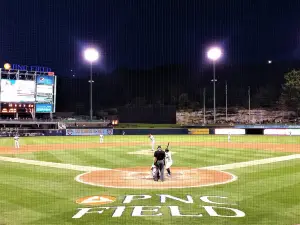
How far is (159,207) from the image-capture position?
10008 millimetres

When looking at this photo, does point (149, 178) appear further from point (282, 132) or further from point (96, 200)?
point (282, 132)

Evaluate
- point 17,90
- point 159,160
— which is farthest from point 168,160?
point 17,90

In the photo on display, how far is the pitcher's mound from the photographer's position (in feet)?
45.3

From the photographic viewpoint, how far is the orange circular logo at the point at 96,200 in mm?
10776

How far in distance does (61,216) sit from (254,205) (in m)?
5.84

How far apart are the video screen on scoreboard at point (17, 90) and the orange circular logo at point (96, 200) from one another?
62788 mm

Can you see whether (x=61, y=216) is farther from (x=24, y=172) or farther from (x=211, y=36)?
(x=211, y=36)

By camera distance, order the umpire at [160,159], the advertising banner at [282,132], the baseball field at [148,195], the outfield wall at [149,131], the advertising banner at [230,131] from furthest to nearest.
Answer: the advertising banner at [230,131]
the outfield wall at [149,131]
the advertising banner at [282,132]
the umpire at [160,159]
the baseball field at [148,195]

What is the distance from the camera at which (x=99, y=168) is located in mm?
19062

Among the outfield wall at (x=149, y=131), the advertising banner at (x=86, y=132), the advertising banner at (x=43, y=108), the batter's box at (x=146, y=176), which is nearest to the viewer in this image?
the batter's box at (x=146, y=176)

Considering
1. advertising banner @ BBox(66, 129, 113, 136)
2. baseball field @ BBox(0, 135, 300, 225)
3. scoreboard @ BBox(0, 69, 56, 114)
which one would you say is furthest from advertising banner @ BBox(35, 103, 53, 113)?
baseball field @ BBox(0, 135, 300, 225)

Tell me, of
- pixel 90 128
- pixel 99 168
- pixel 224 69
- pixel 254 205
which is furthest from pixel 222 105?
pixel 254 205

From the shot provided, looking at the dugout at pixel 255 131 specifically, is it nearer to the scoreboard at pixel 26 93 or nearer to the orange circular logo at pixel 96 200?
the scoreboard at pixel 26 93

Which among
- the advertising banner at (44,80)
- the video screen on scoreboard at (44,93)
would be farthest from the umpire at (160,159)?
Answer: the advertising banner at (44,80)
